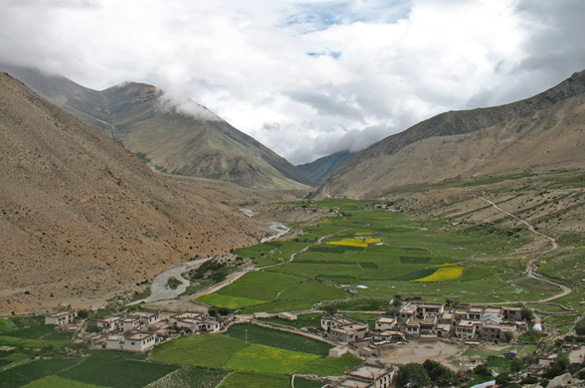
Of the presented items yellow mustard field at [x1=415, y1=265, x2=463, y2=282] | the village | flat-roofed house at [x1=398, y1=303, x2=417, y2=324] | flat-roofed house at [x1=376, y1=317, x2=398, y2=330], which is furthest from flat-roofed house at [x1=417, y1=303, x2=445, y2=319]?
yellow mustard field at [x1=415, y1=265, x2=463, y2=282]

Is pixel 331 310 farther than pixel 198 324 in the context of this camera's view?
Yes

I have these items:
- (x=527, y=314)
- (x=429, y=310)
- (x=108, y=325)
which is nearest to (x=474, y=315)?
(x=429, y=310)

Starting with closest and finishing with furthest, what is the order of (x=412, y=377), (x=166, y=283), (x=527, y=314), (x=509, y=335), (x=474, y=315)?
(x=412, y=377), (x=509, y=335), (x=527, y=314), (x=474, y=315), (x=166, y=283)

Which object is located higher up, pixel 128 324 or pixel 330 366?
pixel 128 324

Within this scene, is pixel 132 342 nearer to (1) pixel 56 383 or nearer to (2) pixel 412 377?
(1) pixel 56 383

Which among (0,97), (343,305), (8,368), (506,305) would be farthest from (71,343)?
(0,97)

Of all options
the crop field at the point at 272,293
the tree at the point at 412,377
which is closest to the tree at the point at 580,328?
the tree at the point at 412,377

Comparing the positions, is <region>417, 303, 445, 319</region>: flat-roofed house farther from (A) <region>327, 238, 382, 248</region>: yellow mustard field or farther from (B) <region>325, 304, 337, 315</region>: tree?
(A) <region>327, 238, 382, 248</region>: yellow mustard field
